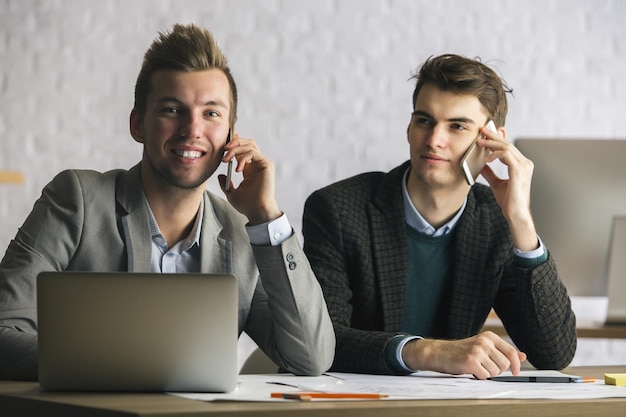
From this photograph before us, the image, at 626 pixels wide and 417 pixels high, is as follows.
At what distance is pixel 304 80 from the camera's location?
414 cm

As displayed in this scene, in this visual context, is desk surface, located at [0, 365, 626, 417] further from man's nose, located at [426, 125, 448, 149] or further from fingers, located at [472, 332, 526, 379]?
man's nose, located at [426, 125, 448, 149]

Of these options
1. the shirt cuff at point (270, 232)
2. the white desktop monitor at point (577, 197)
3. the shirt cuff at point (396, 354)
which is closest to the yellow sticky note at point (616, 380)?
the shirt cuff at point (396, 354)

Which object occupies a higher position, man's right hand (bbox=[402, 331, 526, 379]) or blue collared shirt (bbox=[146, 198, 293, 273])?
blue collared shirt (bbox=[146, 198, 293, 273])

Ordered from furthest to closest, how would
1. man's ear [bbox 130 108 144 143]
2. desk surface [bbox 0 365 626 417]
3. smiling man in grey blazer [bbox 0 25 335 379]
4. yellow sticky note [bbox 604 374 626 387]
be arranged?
man's ear [bbox 130 108 144 143] → smiling man in grey blazer [bbox 0 25 335 379] → yellow sticky note [bbox 604 374 626 387] → desk surface [bbox 0 365 626 417]

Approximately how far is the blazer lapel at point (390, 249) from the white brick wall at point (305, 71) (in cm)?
192

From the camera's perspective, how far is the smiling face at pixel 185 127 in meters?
1.81

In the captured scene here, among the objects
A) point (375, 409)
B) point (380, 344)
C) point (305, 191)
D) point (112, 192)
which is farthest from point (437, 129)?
point (305, 191)

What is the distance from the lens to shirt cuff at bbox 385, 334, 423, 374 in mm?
1705

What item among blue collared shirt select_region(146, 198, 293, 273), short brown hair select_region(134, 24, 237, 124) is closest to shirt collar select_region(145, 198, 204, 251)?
blue collared shirt select_region(146, 198, 293, 273)

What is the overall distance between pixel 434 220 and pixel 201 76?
28.5 inches

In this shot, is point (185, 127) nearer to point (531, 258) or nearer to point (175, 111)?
point (175, 111)

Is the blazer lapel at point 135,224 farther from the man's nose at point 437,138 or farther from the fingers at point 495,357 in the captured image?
the man's nose at point 437,138

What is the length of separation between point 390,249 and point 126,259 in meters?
0.70

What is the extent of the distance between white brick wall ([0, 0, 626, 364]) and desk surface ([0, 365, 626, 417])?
2832mm
